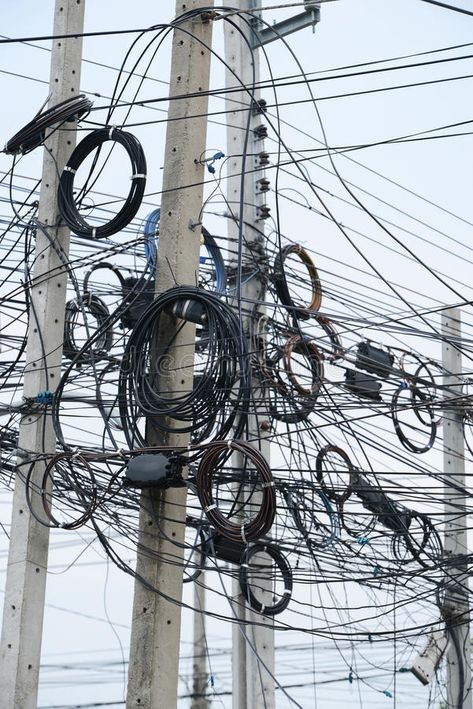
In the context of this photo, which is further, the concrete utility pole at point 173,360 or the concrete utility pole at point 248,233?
the concrete utility pole at point 248,233

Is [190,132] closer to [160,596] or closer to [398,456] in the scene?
[160,596]

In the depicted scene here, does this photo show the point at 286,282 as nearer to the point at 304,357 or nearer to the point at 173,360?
the point at 304,357

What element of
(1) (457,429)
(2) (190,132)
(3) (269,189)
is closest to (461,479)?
(1) (457,429)

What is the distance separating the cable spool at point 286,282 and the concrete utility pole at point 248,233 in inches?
7.2

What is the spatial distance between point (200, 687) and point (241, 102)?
11298 mm

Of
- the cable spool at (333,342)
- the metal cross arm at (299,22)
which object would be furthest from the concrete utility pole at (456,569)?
the metal cross arm at (299,22)

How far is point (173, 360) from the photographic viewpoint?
24.3 ft

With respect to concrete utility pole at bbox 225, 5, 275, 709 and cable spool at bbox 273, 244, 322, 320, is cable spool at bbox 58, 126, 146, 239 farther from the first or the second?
cable spool at bbox 273, 244, 322, 320

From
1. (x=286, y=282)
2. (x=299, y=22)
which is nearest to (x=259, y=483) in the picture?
(x=286, y=282)

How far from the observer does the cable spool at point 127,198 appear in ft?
27.3

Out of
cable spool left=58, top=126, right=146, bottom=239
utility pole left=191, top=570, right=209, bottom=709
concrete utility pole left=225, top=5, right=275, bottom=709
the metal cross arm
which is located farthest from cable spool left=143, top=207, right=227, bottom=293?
utility pole left=191, top=570, right=209, bottom=709

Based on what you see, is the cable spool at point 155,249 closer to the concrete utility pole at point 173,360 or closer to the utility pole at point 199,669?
the concrete utility pole at point 173,360

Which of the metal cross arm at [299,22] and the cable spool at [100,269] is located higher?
the metal cross arm at [299,22]

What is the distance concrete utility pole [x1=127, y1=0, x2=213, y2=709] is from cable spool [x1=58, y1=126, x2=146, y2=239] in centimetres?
64
